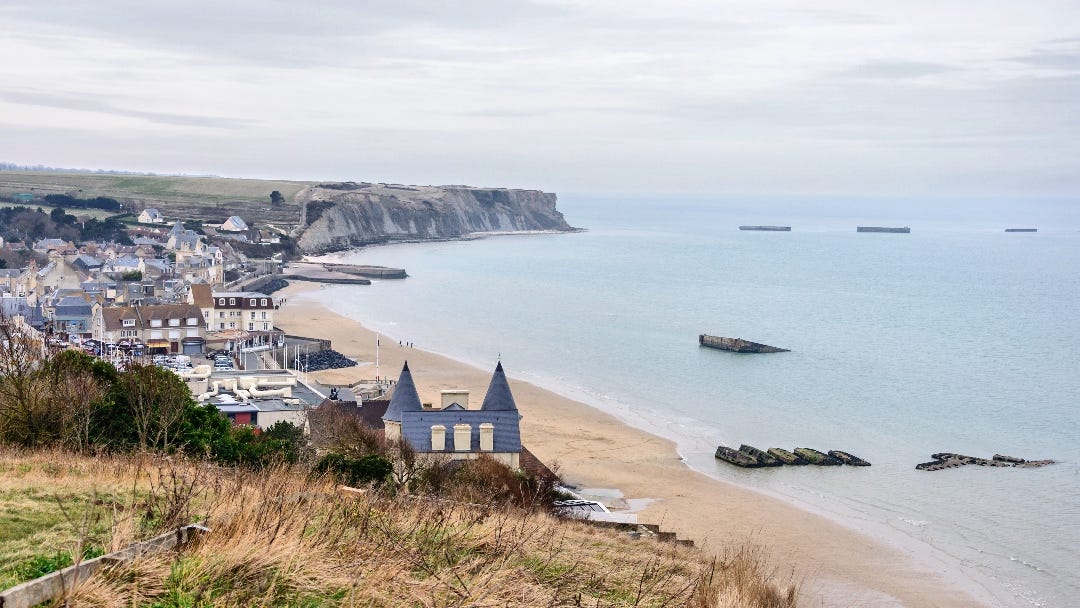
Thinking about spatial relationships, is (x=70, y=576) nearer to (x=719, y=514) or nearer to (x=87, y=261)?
(x=719, y=514)

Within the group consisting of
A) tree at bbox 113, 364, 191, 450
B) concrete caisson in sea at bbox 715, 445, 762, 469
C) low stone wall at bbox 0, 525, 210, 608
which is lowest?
concrete caisson in sea at bbox 715, 445, 762, 469

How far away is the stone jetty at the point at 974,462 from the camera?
93.1ft

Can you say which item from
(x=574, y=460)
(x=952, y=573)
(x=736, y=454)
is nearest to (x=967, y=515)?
(x=952, y=573)

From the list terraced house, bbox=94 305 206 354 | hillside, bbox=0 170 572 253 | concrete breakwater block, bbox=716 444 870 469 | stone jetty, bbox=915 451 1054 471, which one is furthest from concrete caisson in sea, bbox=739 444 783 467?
hillside, bbox=0 170 572 253

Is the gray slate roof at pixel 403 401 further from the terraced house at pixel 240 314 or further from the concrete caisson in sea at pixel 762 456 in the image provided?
the terraced house at pixel 240 314

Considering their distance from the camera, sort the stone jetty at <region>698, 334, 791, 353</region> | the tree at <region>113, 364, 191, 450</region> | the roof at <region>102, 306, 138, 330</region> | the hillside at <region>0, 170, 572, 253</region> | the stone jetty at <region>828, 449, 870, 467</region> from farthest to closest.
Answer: the hillside at <region>0, 170, 572, 253</region> < the stone jetty at <region>698, 334, 791, 353</region> < the roof at <region>102, 306, 138, 330</region> < the stone jetty at <region>828, 449, 870, 467</region> < the tree at <region>113, 364, 191, 450</region>

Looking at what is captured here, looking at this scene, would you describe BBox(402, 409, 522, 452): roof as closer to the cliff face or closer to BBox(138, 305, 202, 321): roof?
BBox(138, 305, 202, 321): roof

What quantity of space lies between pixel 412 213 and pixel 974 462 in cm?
12732

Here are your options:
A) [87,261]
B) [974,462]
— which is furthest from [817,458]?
[87,261]

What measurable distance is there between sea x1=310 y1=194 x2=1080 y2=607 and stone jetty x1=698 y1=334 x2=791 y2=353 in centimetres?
87

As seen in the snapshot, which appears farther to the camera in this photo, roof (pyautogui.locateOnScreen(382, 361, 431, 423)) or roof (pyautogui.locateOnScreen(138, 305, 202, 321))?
roof (pyautogui.locateOnScreen(138, 305, 202, 321))

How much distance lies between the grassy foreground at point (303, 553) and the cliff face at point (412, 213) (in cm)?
10617

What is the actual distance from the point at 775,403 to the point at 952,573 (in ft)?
57.8

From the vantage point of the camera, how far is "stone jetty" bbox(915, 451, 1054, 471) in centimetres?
2838
